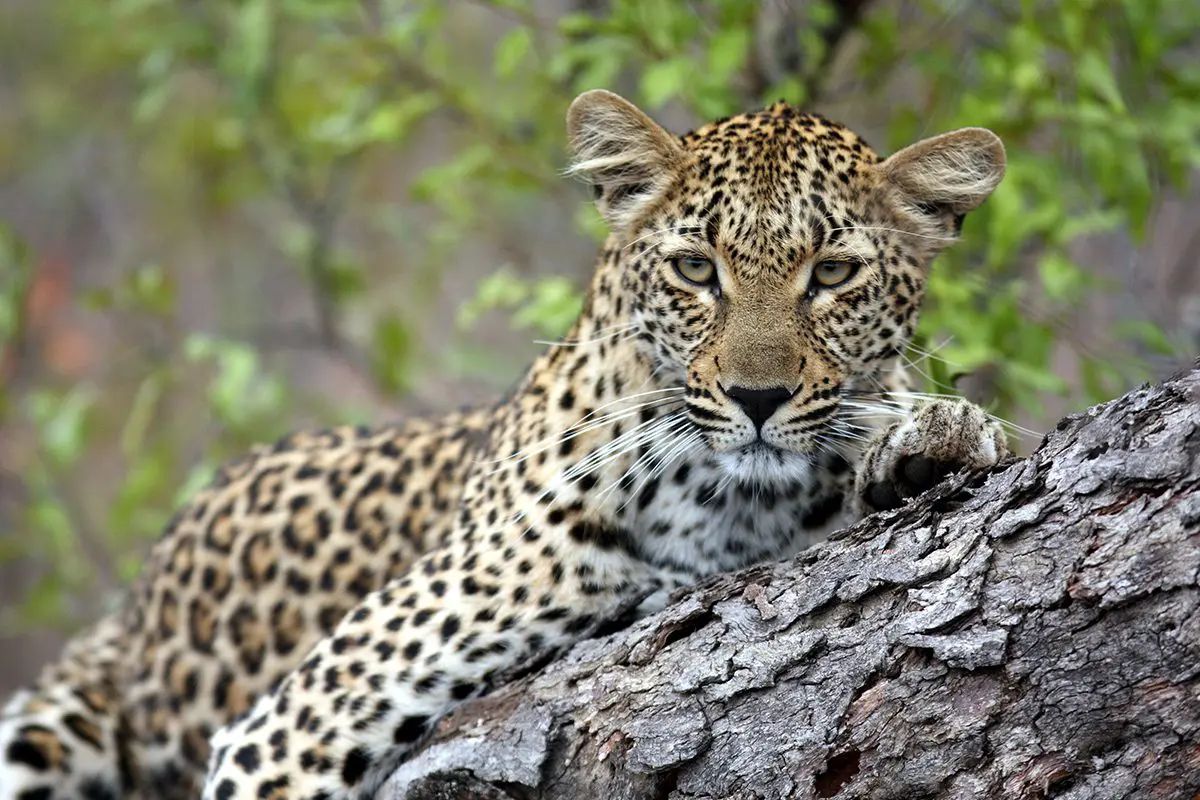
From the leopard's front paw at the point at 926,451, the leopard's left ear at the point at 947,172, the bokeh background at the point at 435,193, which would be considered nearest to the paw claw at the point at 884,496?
the leopard's front paw at the point at 926,451

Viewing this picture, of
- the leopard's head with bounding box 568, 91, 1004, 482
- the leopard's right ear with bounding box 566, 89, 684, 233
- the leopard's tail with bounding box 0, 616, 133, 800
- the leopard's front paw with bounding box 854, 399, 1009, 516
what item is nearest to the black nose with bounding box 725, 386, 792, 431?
the leopard's head with bounding box 568, 91, 1004, 482

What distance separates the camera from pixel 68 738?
23.5 ft

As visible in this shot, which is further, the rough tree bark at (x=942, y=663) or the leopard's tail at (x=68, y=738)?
the leopard's tail at (x=68, y=738)

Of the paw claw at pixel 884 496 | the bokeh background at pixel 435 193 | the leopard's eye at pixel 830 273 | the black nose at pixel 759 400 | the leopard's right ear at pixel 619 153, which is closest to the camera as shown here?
the paw claw at pixel 884 496

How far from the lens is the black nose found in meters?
4.88

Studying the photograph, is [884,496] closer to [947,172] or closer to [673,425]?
[673,425]

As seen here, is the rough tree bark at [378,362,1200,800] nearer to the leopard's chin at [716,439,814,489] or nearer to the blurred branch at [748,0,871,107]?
the leopard's chin at [716,439,814,489]

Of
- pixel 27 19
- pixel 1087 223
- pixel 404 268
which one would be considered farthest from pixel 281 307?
pixel 1087 223

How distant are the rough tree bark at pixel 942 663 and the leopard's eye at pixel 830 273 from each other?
1024mm

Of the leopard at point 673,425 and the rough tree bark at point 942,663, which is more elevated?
the leopard at point 673,425

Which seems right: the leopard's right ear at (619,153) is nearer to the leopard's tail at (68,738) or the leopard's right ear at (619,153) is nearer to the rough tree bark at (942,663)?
the rough tree bark at (942,663)

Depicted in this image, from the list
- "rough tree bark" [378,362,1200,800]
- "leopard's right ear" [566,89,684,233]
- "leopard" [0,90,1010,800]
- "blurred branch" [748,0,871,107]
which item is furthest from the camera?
"blurred branch" [748,0,871,107]

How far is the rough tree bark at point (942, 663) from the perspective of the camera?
11.9ft

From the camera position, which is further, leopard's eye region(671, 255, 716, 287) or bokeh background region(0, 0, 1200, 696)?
bokeh background region(0, 0, 1200, 696)
